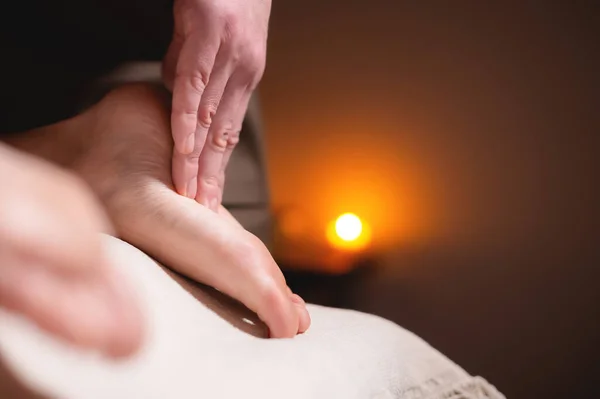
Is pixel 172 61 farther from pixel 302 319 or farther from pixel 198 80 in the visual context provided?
pixel 302 319

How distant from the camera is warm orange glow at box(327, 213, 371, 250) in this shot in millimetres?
1838

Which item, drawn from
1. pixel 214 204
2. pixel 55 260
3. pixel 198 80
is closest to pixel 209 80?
pixel 198 80

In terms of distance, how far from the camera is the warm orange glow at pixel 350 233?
72.4 inches

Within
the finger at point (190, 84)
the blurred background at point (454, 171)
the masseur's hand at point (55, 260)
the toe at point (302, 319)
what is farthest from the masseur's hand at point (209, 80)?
the blurred background at point (454, 171)

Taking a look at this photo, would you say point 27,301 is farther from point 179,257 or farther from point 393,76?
point 393,76

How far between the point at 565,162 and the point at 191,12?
1.22 m

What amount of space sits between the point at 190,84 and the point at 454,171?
1189 mm

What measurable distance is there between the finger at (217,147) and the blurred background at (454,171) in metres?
1.08

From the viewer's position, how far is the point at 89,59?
95 cm

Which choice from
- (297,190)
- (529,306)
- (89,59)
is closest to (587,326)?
(529,306)

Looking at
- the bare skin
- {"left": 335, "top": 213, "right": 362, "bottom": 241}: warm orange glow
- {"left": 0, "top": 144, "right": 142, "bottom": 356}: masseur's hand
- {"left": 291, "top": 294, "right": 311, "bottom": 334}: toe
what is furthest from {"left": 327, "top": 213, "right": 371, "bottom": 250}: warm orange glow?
{"left": 0, "top": 144, "right": 142, "bottom": 356}: masseur's hand

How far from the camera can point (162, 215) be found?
56 cm

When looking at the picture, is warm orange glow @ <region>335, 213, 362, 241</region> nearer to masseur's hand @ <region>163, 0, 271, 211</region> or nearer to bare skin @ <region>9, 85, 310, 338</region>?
masseur's hand @ <region>163, 0, 271, 211</region>

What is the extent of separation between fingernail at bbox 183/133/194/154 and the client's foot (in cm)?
2
